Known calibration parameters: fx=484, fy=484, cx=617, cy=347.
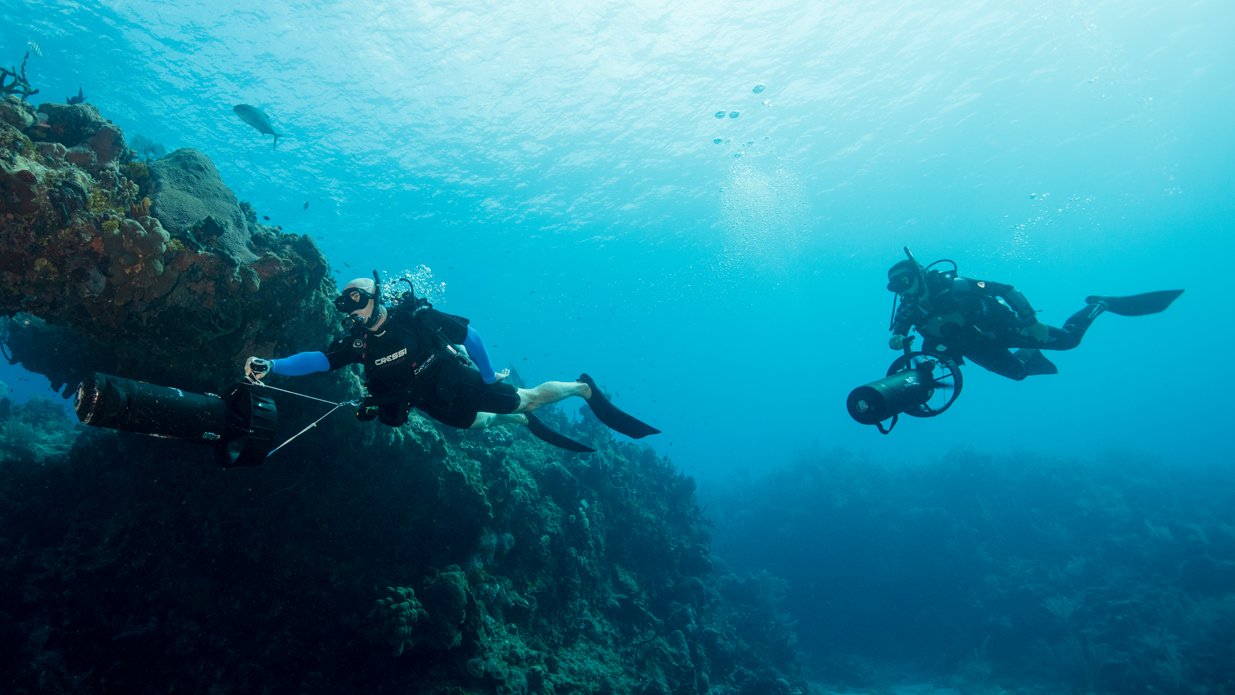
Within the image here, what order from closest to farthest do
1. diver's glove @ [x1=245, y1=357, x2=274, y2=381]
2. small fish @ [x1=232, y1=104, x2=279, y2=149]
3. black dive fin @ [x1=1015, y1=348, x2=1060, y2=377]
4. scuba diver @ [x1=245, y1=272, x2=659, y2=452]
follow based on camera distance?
diver's glove @ [x1=245, y1=357, x2=274, y2=381], scuba diver @ [x1=245, y1=272, x2=659, y2=452], black dive fin @ [x1=1015, y1=348, x2=1060, y2=377], small fish @ [x1=232, y1=104, x2=279, y2=149]

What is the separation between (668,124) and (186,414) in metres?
25.1

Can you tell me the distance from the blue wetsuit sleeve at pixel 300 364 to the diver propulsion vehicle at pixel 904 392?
17.7ft

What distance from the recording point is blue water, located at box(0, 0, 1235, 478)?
59.2 feet

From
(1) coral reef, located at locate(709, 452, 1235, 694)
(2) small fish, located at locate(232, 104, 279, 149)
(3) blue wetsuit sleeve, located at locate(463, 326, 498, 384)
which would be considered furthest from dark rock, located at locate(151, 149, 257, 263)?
(1) coral reef, located at locate(709, 452, 1235, 694)

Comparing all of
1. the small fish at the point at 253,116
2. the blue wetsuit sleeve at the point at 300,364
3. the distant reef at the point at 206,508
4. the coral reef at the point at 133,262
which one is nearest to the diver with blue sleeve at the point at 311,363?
the blue wetsuit sleeve at the point at 300,364

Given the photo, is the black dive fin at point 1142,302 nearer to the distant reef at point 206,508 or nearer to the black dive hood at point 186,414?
the distant reef at point 206,508

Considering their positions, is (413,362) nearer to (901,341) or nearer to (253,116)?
(901,341)

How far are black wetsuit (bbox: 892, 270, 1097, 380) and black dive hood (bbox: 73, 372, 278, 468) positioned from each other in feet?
26.6

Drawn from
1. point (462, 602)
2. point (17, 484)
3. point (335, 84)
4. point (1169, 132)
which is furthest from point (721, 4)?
point (1169, 132)

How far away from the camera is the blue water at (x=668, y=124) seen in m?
18.0

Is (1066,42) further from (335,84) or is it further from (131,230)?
(131,230)

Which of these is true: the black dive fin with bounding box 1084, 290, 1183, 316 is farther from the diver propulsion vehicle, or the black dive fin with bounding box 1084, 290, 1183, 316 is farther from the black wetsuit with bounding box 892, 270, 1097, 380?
the diver propulsion vehicle

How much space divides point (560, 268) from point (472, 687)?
4298 cm

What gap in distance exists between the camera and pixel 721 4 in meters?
18.3
